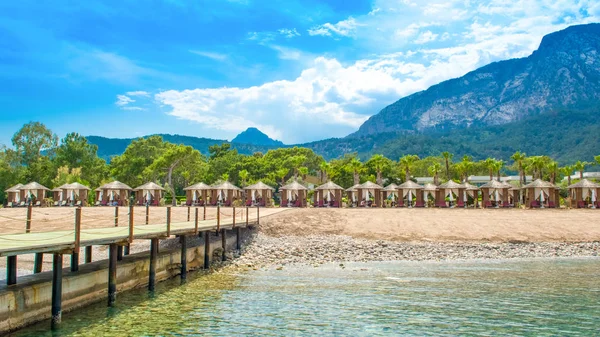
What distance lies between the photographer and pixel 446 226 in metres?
30.0

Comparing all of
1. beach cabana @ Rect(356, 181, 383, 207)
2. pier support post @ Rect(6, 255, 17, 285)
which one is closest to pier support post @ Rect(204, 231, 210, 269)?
pier support post @ Rect(6, 255, 17, 285)

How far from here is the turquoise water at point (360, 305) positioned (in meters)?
11.5

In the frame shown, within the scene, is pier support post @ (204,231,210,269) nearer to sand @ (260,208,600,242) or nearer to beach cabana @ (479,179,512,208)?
sand @ (260,208,600,242)

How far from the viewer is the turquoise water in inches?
452

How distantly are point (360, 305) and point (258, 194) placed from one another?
3416 cm

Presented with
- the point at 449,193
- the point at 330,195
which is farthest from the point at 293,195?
the point at 449,193

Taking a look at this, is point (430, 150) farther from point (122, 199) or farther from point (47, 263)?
point (47, 263)

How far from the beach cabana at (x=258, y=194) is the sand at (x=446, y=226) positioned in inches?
521

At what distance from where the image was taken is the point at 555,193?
4372 cm

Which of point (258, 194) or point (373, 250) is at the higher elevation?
point (258, 194)

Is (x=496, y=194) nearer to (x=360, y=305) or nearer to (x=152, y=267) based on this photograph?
(x=360, y=305)

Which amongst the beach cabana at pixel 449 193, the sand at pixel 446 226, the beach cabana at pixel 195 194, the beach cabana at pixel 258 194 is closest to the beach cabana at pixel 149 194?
the beach cabana at pixel 195 194

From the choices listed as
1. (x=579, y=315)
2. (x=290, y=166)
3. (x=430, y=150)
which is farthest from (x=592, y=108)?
(x=579, y=315)

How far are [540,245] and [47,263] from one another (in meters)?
24.1
